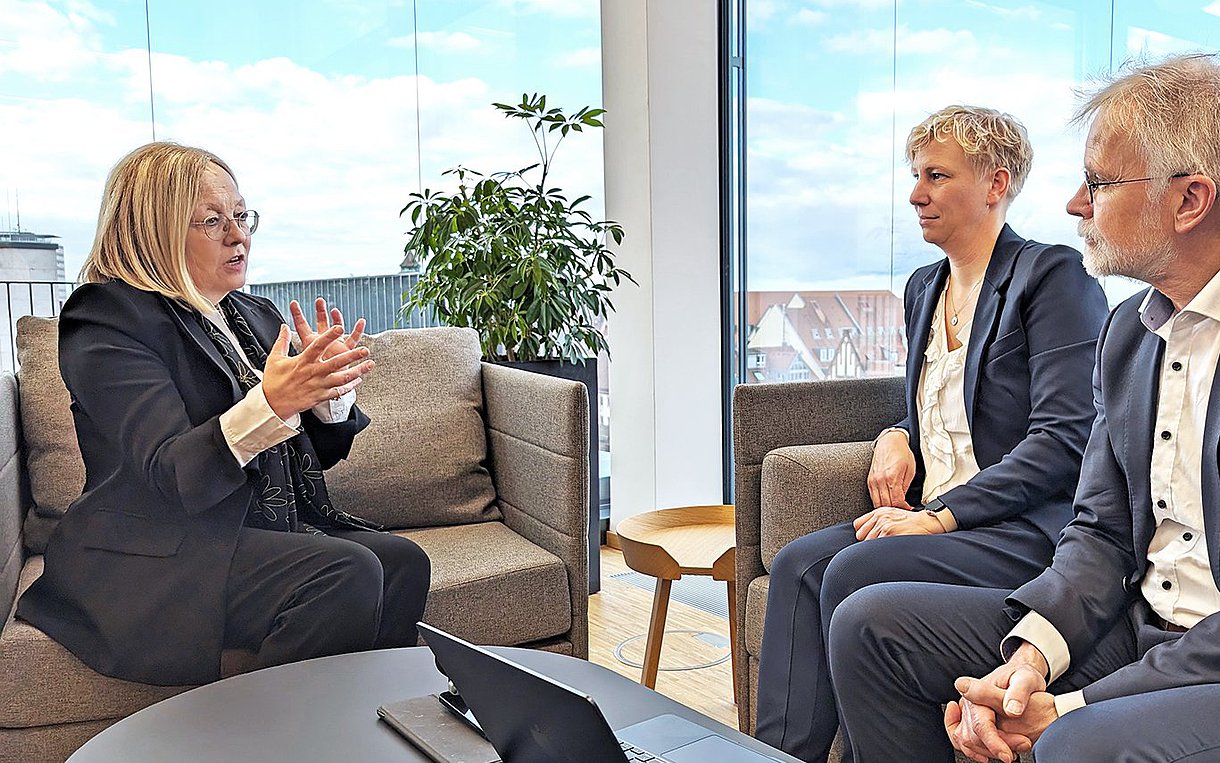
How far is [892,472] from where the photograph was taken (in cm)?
209

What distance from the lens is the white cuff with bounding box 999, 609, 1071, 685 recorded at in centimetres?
151

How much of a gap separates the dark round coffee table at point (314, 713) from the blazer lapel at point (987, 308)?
94 cm

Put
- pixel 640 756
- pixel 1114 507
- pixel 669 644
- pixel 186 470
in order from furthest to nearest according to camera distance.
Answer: pixel 669 644 → pixel 186 470 → pixel 1114 507 → pixel 640 756

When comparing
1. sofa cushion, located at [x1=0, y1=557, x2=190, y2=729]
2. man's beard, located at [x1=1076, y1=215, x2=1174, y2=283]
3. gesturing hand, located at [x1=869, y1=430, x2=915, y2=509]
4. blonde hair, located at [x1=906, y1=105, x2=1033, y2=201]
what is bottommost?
sofa cushion, located at [x1=0, y1=557, x2=190, y2=729]

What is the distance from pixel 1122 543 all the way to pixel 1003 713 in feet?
1.13

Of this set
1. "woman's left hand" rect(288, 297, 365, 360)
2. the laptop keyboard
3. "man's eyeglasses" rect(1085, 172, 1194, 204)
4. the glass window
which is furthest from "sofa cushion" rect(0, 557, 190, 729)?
the glass window

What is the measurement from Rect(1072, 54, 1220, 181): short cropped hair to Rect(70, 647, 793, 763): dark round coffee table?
3.19 ft

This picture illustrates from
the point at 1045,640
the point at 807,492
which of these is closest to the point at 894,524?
the point at 807,492

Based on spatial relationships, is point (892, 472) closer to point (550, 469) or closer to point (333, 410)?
point (550, 469)

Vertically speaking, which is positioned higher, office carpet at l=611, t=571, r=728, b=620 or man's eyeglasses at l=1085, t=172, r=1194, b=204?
man's eyeglasses at l=1085, t=172, r=1194, b=204

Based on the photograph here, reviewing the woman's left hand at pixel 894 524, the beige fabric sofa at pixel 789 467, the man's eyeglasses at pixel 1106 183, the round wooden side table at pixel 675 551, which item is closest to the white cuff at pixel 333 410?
the round wooden side table at pixel 675 551

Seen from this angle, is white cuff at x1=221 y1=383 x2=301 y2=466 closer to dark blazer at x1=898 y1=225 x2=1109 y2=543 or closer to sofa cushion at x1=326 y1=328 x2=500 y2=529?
sofa cushion at x1=326 y1=328 x2=500 y2=529

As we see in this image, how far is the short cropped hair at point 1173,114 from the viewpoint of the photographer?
1.46 m

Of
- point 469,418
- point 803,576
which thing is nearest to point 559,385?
point 469,418
